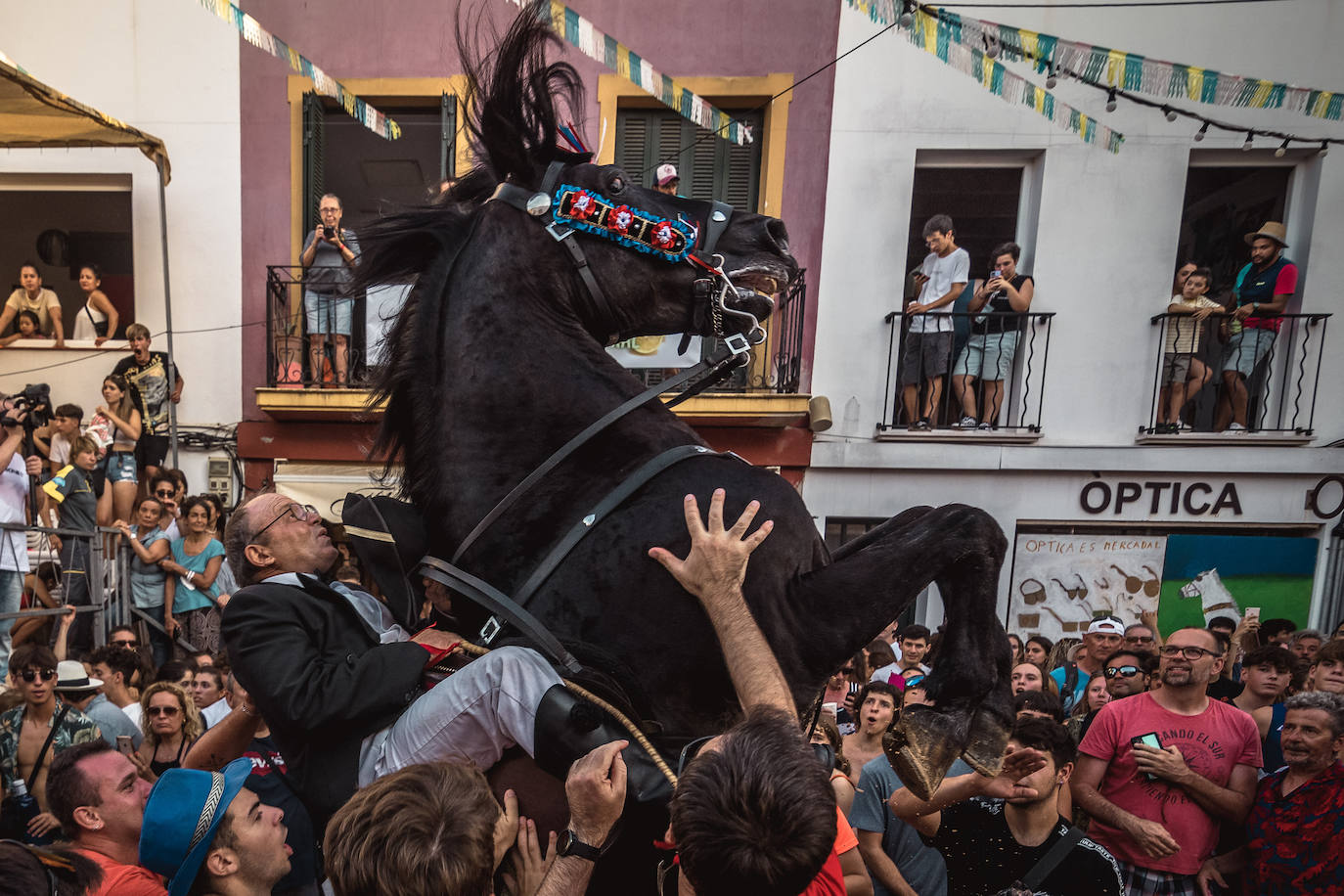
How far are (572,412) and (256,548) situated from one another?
105 cm

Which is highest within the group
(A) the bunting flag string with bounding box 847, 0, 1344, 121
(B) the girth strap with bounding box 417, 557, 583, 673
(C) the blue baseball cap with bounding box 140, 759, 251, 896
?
(A) the bunting flag string with bounding box 847, 0, 1344, 121

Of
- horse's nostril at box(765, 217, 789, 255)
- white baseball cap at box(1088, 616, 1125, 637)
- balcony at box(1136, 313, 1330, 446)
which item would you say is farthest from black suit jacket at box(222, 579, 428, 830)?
balcony at box(1136, 313, 1330, 446)

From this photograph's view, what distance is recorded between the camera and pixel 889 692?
472 cm

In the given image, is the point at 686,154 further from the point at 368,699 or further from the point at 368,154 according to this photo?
the point at 368,699

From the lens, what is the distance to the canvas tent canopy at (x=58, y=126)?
7379 millimetres

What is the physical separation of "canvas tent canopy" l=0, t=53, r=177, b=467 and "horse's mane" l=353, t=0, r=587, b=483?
19.8 feet

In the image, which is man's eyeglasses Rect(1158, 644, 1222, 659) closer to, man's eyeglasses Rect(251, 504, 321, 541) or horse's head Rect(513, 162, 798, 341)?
horse's head Rect(513, 162, 798, 341)

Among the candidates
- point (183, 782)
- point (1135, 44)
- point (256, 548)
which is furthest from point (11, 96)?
point (1135, 44)

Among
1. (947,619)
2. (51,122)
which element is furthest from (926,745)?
(51,122)

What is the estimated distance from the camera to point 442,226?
2803 mm

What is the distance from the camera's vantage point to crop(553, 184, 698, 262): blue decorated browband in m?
2.66

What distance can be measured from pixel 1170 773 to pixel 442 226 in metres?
3.51

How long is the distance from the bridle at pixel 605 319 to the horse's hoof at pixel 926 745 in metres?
0.89

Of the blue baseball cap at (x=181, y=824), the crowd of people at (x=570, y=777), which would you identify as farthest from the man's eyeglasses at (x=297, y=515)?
the blue baseball cap at (x=181, y=824)
